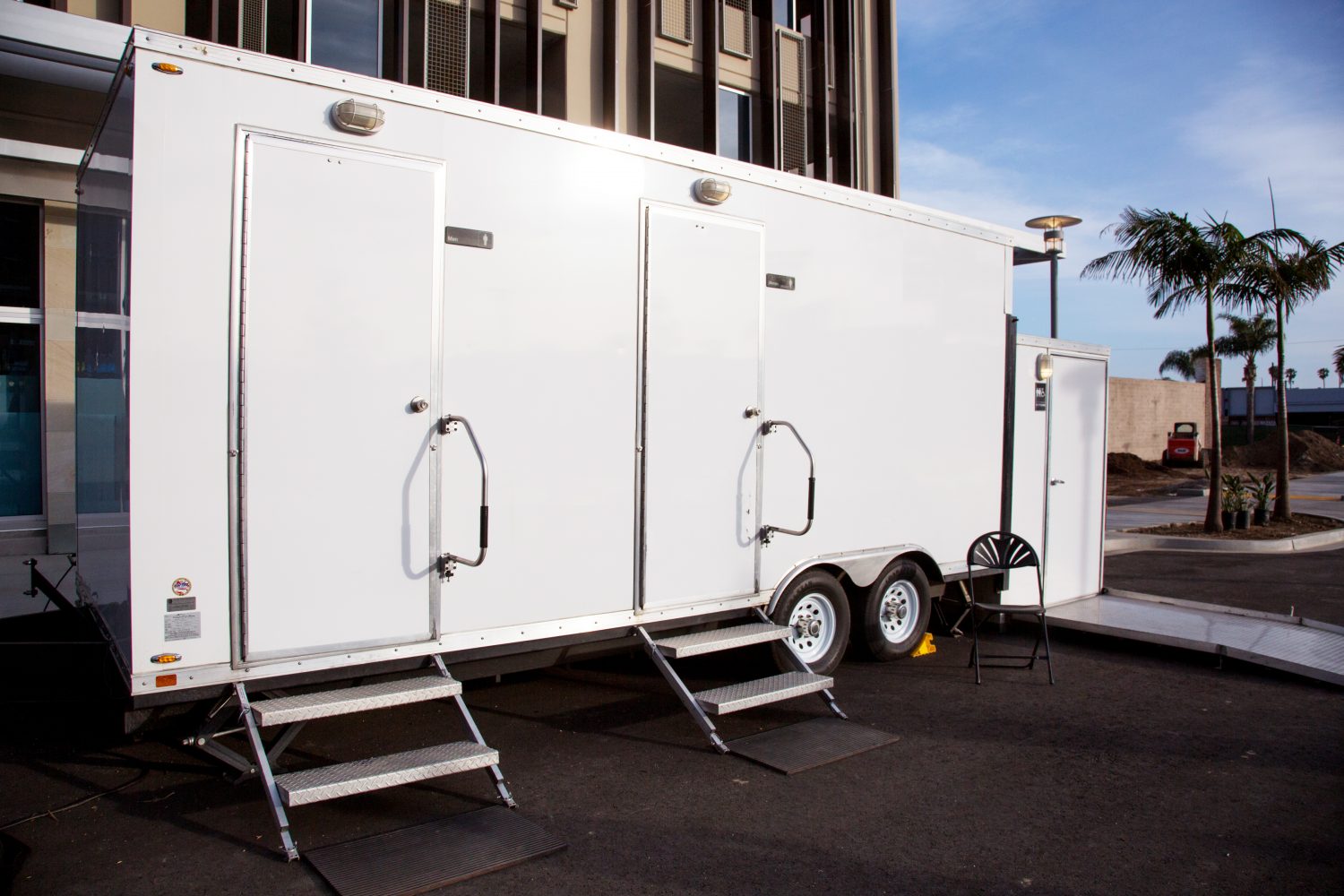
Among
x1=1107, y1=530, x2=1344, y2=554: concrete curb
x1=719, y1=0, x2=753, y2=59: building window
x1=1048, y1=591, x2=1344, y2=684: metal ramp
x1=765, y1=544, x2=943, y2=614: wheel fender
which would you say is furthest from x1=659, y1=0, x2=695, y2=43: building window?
x1=765, y1=544, x2=943, y2=614: wheel fender

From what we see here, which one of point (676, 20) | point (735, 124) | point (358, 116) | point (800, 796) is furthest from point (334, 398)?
point (735, 124)

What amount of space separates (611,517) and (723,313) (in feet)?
4.43

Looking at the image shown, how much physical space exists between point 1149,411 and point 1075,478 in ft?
94.8

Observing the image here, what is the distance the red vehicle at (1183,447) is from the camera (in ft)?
103

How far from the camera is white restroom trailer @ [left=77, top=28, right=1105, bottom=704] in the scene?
3779 millimetres

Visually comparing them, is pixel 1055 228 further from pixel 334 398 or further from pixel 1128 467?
pixel 1128 467

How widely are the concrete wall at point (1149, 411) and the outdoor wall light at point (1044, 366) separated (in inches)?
1007

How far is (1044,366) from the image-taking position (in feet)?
24.7

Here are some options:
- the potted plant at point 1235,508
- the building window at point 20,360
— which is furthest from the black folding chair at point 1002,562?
the potted plant at point 1235,508

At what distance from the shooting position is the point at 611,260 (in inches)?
196

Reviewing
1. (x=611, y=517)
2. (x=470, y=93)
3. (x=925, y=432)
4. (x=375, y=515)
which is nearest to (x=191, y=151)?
(x=375, y=515)

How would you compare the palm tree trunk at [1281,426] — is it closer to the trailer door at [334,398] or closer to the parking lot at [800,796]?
the parking lot at [800,796]

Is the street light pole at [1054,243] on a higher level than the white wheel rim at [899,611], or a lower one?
higher

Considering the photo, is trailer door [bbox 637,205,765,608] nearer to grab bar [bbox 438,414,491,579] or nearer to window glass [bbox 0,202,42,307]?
grab bar [bbox 438,414,491,579]
